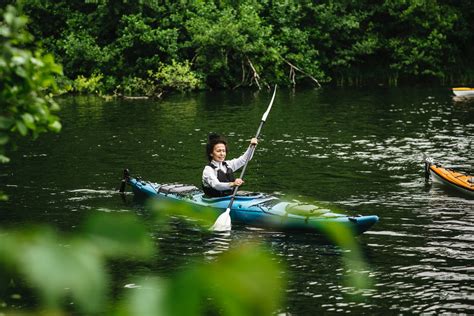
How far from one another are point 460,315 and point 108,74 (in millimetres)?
30749

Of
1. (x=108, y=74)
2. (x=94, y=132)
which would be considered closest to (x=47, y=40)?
(x=108, y=74)

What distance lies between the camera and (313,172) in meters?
15.3

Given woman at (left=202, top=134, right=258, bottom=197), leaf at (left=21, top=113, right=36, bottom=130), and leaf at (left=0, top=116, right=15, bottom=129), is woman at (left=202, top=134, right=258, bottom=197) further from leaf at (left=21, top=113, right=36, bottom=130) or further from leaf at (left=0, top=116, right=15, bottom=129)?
leaf at (left=0, top=116, right=15, bottom=129)

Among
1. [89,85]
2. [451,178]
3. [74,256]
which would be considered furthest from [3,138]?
[89,85]

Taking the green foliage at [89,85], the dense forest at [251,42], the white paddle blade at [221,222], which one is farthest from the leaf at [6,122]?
the green foliage at [89,85]

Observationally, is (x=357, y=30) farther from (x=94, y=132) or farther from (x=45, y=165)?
(x=45, y=165)

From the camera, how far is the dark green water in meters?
7.99

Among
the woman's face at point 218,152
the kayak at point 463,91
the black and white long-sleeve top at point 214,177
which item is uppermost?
the kayak at point 463,91

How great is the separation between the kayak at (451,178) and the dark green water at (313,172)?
20 centimetres

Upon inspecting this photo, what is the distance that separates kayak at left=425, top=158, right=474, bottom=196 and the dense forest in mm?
20887

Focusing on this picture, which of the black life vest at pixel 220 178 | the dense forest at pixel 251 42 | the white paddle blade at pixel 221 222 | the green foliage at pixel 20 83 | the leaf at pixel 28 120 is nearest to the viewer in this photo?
the white paddle blade at pixel 221 222

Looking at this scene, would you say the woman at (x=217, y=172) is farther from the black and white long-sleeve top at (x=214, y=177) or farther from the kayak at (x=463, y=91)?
the kayak at (x=463, y=91)

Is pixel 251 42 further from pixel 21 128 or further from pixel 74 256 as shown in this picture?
pixel 74 256

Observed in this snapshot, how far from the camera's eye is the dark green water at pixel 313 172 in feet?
26.2
